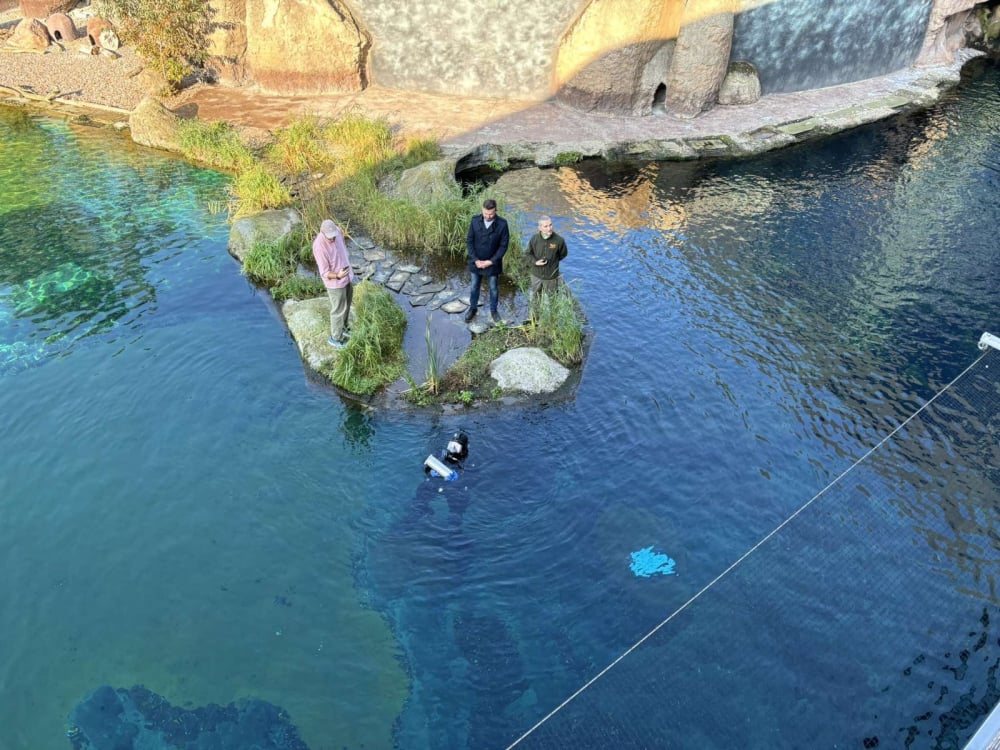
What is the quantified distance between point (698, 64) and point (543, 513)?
12186 mm

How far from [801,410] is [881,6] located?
14.2 m

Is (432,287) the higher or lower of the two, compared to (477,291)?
lower

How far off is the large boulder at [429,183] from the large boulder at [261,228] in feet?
6.10

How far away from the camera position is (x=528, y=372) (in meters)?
8.59

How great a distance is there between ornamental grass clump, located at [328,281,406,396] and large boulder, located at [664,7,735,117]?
9.85m

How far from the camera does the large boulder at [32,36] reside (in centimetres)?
1905

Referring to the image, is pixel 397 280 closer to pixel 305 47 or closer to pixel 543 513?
pixel 543 513

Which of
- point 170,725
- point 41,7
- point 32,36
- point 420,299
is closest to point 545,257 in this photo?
point 420,299

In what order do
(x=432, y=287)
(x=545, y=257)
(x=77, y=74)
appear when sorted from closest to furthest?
(x=545, y=257) < (x=432, y=287) < (x=77, y=74)

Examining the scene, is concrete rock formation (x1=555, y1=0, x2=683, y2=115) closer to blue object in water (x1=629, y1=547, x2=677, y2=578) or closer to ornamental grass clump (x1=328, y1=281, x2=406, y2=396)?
ornamental grass clump (x1=328, y1=281, x2=406, y2=396)

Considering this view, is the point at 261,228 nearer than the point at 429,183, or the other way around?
the point at 261,228

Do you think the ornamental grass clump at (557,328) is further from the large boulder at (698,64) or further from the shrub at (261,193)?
the large boulder at (698,64)

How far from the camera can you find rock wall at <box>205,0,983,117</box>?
1529 centimetres

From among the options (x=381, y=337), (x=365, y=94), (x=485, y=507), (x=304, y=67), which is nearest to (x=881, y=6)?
(x=365, y=94)
